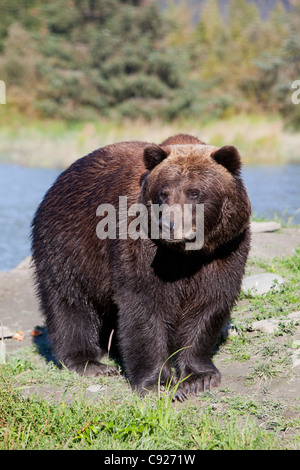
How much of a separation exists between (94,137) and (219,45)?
25233 mm

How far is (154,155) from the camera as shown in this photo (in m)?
3.97

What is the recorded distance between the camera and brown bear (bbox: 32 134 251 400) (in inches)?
155

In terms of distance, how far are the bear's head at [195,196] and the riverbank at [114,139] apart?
13.8 m

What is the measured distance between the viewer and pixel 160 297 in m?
4.16

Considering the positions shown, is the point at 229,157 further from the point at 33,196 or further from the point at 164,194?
the point at 33,196

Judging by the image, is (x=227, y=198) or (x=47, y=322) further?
(x=47, y=322)

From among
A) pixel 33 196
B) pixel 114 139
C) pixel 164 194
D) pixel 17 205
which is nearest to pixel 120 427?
pixel 164 194

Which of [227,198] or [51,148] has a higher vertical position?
[51,148]

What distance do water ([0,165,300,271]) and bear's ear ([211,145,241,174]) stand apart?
15.1 ft

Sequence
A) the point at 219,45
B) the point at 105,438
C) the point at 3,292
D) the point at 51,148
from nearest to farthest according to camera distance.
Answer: the point at 105,438 < the point at 3,292 < the point at 51,148 < the point at 219,45

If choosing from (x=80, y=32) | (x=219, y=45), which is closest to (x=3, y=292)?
(x=80, y=32)

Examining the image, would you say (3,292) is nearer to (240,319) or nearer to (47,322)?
(47,322)

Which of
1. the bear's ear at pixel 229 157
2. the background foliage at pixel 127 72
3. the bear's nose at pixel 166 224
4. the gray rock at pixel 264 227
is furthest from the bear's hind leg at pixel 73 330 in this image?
the background foliage at pixel 127 72

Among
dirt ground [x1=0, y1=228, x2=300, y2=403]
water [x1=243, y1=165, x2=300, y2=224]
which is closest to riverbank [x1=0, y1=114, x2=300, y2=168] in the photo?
water [x1=243, y1=165, x2=300, y2=224]
